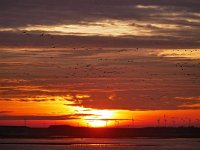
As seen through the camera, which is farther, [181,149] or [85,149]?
[85,149]

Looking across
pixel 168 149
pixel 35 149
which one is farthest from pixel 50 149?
pixel 168 149

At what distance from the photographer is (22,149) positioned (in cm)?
12975

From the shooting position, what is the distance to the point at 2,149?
12925 cm

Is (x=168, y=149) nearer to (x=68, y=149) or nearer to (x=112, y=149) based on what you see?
(x=112, y=149)

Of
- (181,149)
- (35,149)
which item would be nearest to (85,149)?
(35,149)

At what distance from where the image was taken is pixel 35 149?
128 m

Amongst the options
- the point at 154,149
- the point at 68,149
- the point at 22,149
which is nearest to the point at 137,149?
the point at 154,149

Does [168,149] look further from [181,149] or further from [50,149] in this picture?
[50,149]

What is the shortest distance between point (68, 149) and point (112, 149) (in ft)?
29.4

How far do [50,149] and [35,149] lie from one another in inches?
132

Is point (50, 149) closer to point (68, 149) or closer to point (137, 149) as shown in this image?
point (68, 149)

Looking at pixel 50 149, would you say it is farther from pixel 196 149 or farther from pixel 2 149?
pixel 196 149

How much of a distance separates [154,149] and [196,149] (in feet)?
26.8

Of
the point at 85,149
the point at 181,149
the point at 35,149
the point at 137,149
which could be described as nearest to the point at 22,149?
the point at 35,149
